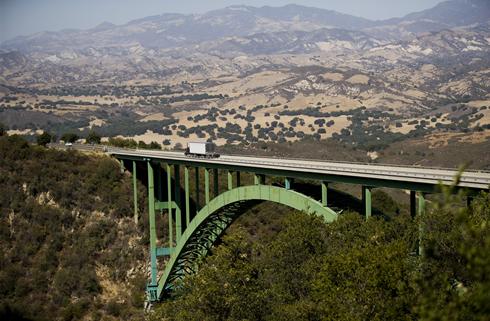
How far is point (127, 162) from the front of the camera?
186 ft

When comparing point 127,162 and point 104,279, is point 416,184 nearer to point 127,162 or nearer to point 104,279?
point 104,279

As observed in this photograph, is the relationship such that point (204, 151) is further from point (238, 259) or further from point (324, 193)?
point (238, 259)

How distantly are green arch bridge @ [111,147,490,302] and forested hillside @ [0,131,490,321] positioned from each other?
0.99m

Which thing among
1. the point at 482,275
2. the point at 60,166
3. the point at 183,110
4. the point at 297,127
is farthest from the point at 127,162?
the point at 183,110

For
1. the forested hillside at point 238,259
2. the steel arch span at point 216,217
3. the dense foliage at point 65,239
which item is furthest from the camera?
the dense foliage at point 65,239

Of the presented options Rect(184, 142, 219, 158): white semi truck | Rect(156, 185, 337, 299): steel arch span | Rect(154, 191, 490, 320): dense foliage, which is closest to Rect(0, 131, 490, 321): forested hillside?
Rect(154, 191, 490, 320): dense foliage

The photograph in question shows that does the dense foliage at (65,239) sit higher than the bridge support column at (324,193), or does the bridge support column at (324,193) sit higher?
the bridge support column at (324,193)

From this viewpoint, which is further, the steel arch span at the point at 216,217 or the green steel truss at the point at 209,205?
the steel arch span at the point at 216,217

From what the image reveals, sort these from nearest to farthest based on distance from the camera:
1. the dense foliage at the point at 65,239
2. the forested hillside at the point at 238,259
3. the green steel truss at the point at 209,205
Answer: the forested hillside at the point at 238,259, the green steel truss at the point at 209,205, the dense foliage at the point at 65,239

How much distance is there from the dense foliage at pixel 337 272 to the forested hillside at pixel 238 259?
4 cm

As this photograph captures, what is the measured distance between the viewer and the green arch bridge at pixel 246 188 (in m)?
24.2

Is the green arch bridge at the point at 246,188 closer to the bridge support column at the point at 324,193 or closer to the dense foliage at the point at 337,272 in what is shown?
the bridge support column at the point at 324,193

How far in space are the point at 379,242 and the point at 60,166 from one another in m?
38.8

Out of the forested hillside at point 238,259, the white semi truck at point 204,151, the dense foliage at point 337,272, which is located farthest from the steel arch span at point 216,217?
A: the white semi truck at point 204,151
